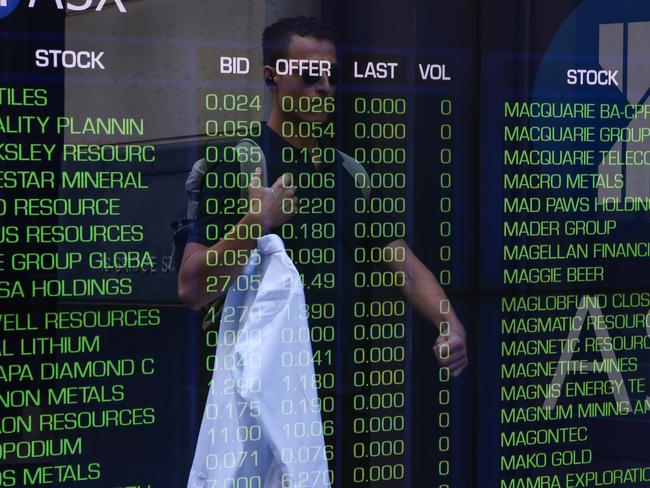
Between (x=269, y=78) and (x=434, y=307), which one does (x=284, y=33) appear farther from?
(x=434, y=307)

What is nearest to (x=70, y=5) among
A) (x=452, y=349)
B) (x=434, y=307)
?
(x=434, y=307)

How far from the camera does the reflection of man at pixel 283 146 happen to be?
10.9ft

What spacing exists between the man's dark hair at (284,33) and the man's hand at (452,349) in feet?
3.52

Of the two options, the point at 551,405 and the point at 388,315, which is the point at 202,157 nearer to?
the point at 388,315

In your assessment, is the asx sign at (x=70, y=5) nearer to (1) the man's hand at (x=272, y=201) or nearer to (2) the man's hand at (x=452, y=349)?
(1) the man's hand at (x=272, y=201)

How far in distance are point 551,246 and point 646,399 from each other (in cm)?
72

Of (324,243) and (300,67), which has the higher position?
(300,67)

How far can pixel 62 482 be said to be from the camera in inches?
125

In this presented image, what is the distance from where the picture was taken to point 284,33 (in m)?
3.39

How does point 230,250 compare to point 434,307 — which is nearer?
point 230,250

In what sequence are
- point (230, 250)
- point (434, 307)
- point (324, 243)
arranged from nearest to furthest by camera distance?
point (230, 250) < point (324, 243) < point (434, 307)

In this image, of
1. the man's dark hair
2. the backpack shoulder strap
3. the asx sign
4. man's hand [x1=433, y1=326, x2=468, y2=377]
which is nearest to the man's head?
the man's dark hair

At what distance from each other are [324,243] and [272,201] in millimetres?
220

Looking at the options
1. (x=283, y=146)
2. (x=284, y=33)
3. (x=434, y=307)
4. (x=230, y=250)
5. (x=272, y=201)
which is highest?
(x=284, y=33)
